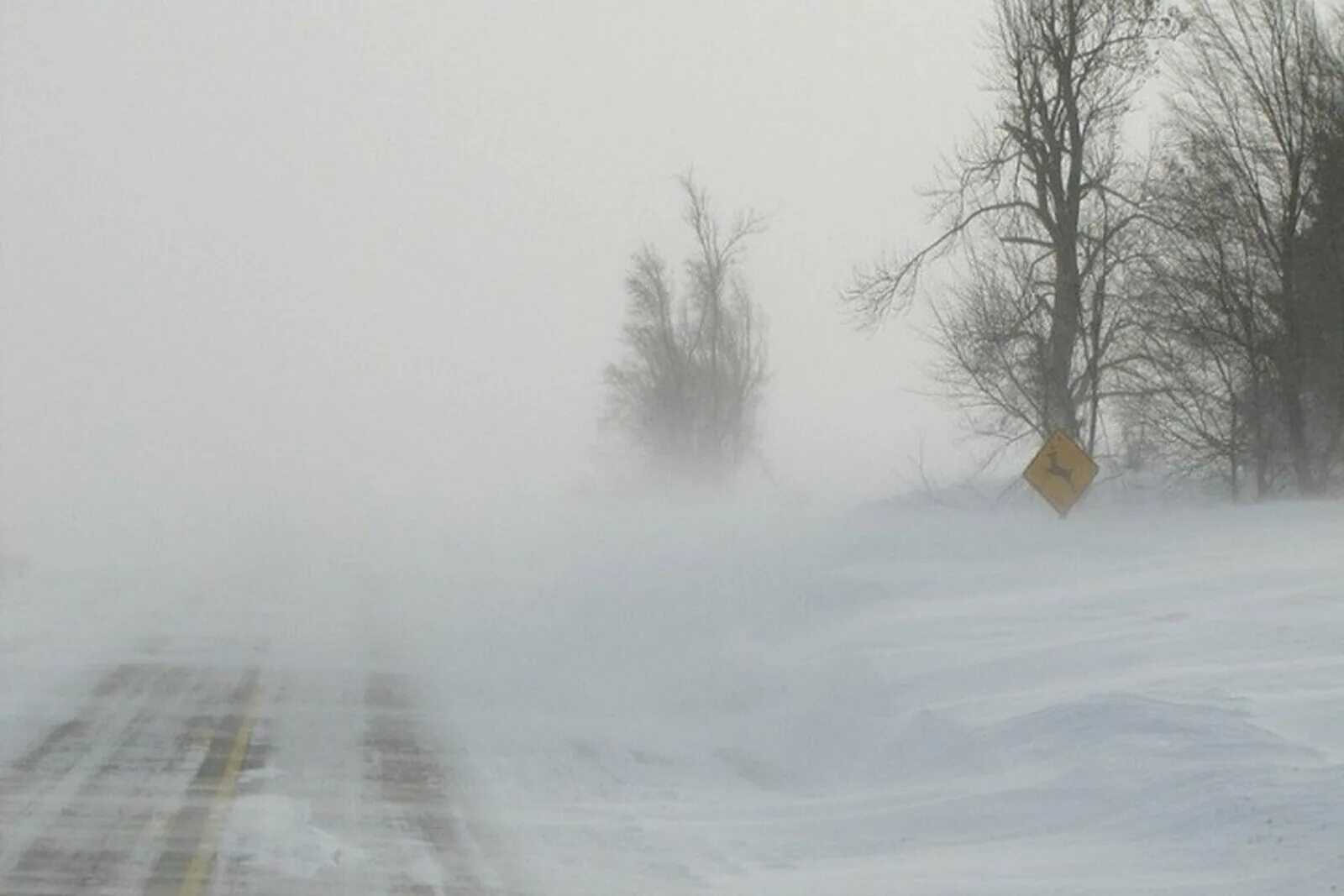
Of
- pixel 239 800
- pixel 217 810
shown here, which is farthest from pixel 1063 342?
pixel 217 810

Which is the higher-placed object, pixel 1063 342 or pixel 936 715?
pixel 1063 342

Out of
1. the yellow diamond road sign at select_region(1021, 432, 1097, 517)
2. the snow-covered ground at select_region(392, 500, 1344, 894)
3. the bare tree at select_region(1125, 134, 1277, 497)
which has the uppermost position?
the bare tree at select_region(1125, 134, 1277, 497)

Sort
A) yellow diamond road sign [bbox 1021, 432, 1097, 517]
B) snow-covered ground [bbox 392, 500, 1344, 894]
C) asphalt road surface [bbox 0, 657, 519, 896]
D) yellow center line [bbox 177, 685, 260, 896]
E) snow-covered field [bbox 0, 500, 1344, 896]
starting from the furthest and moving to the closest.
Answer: yellow diamond road sign [bbox 1021, 432, 1097, 517], snow-covered field [bbox 0, 500, 1344, 896], snow-covered ground [bbox 392, 500, 1344, 894], asphalt road surface [bbox 0, 657, 519, 896], yellow center line [bbox 177, 685, 260, 896]

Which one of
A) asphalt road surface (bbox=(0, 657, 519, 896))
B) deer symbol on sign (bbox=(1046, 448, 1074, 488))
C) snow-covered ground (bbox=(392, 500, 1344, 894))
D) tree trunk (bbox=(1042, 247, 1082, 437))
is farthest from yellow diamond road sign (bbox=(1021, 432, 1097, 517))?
tree trunk (bbox=(1042, 247, 1082, 437))

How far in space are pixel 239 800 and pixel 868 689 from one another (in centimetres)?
662

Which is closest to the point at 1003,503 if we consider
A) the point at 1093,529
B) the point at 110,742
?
the point at 1093,529

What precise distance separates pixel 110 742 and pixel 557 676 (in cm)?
639

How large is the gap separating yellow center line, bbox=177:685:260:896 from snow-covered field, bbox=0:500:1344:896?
1.61 m

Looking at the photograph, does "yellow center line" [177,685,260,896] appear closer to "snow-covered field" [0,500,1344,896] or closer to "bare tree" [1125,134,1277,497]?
"snow-covered field" [0,500,1344,896]

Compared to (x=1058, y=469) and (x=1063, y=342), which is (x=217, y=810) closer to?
(x=1058, y=469)

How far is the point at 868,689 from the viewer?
56.1 feet

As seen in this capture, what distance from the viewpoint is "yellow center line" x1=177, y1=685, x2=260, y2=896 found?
32.5 ft

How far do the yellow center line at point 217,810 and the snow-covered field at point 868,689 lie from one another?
5.29 ft

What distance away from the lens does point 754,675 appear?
19.8 metres
